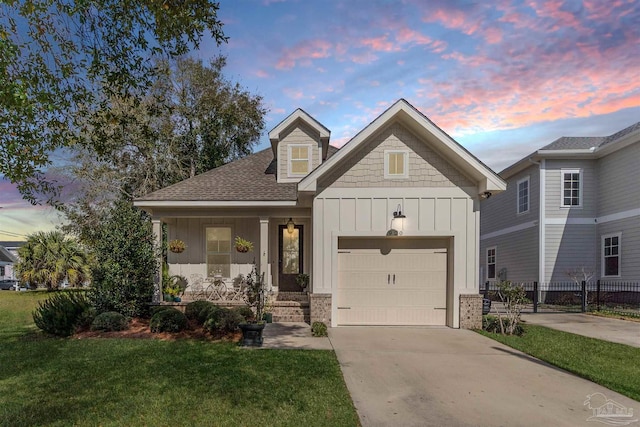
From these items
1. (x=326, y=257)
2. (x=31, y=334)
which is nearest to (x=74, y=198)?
(x=31, y=334)

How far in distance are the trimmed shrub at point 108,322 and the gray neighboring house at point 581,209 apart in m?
16.1

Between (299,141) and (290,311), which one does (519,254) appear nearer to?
(299,141)

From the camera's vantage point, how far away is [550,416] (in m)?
4.39

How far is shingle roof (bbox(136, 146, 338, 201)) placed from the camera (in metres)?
11.5

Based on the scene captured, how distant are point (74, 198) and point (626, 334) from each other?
73.9ft

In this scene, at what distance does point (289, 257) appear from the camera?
1255cm

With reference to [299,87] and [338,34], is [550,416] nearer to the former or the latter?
[338,34]

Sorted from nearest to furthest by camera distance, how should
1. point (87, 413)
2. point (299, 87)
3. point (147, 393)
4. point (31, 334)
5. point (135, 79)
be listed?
1. point (87, 413)
2. point (147, 393)
3. point (135, 79)
4. point (31, 334)
5. point (299, 87)

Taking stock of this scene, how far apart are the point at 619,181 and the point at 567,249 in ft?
11.0

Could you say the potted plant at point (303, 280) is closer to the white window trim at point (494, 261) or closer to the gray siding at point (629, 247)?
the gray siding at point (629, 247)

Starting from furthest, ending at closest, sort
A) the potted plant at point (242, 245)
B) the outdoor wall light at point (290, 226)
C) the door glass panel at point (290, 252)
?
the door glass panel at point (290, 252) → the outdoor wall light at point (290, 226) → the potted plant at point (242, 245)

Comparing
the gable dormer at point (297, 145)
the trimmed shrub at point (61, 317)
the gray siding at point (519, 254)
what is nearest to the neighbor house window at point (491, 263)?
the gray siding at point (519, 254)

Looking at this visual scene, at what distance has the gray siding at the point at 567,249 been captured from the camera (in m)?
15.6

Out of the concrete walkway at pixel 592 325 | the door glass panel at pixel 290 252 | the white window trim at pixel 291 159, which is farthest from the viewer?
the white window trim at pixel 291 159
